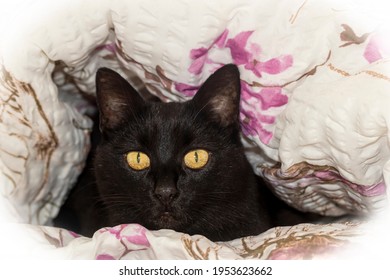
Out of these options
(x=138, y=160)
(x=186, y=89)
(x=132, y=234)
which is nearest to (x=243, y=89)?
(x=186, y=89)

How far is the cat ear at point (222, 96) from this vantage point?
1.37 m

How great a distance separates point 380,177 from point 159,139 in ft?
1.85

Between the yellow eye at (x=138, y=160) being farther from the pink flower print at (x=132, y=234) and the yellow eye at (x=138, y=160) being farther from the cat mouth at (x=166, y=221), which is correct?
the pink flower print at (x=132, y=234)

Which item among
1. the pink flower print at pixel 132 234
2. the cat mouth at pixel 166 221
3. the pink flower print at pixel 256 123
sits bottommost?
the cat mouth at pixel 166 221

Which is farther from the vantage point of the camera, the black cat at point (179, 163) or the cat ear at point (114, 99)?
the cat ear at point (114, 99)

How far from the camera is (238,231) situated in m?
1.44

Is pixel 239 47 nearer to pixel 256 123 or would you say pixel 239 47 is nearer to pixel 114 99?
pixel 256 123

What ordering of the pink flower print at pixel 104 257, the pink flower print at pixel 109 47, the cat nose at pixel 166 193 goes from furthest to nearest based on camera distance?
the pink flower print at pixel 109 47
the cat nose at pixel 166 193
the pink flower print at pixel 104 257

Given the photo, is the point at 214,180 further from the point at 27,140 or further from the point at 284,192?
the point at 27,140

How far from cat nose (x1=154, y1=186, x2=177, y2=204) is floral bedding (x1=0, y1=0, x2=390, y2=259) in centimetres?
10

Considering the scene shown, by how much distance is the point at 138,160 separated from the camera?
1.39 meters

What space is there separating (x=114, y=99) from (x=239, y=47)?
387 millimetres

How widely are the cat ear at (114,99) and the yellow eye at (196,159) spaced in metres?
0.22

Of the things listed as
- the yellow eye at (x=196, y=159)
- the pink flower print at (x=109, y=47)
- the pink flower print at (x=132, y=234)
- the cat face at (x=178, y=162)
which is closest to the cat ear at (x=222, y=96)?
the cat face at (x=178, y=162)
